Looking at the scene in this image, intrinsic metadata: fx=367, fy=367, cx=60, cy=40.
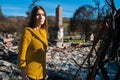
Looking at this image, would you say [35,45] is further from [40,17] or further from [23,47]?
[40,17]

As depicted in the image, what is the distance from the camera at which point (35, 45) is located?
12.0 feet

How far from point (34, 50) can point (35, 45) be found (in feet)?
0.18

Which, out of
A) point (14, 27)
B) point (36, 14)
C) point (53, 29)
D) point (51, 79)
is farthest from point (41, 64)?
point (14, 27)

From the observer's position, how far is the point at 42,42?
368 cm

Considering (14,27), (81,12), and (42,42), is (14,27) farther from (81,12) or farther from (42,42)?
(42,42)

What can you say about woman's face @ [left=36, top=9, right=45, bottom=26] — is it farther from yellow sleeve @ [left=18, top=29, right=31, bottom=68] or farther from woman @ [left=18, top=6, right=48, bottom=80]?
yellow sleeve @ [left=18, top=29, right=31, bottom=68]

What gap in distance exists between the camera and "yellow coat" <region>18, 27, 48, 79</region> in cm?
361

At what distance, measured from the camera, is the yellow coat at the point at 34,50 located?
361 cm

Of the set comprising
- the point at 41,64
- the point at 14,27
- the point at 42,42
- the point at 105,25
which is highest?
the point at 105,25

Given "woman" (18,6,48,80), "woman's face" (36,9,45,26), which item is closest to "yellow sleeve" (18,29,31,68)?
"woman" (18,6,48,80)

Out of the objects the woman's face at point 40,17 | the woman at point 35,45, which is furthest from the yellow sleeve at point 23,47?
the woman's face at point 40,17

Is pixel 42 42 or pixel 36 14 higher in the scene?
pixel 36 14

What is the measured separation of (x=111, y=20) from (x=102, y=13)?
0.20 meters

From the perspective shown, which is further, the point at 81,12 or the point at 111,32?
the point at 81,12
